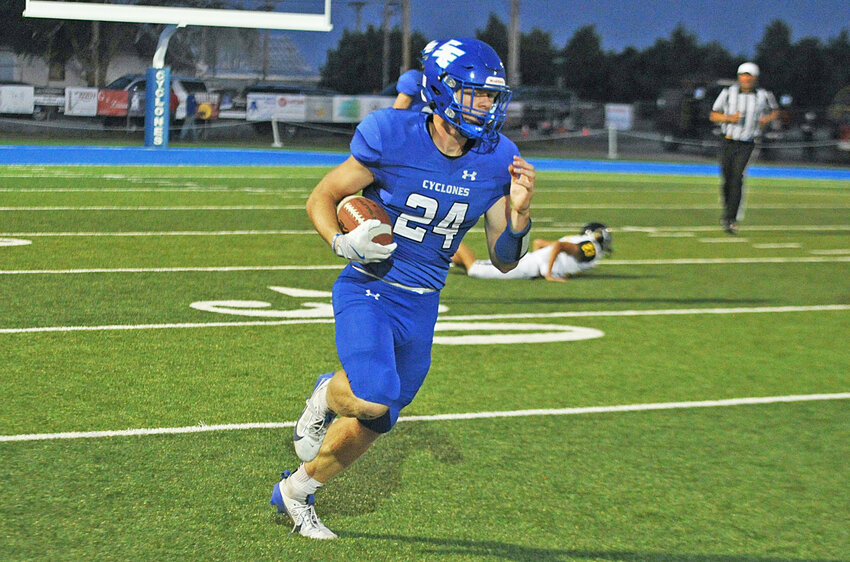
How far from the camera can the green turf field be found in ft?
12.8

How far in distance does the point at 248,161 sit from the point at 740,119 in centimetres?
1306

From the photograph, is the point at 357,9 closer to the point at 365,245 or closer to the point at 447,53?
the point at 447,53

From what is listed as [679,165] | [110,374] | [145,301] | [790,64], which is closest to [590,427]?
[110,374]

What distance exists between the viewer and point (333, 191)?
3.93 metres

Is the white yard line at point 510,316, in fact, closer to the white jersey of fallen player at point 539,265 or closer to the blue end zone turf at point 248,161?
the white jersey of fallen player at point 539,265

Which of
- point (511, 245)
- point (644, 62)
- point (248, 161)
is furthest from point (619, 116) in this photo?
point (644, 62)

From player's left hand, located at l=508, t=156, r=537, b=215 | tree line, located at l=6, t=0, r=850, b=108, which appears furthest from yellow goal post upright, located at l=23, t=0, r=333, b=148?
player's left hand, located at l=508, t=156, r=537, b=215

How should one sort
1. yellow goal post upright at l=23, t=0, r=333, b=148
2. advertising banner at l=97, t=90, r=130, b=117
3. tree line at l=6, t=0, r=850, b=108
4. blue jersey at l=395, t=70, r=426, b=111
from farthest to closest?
1. tree line at l=6, t=0, r=850, b=108
2. advertising banner at l=97, t=90, r=130, b=117
3. yellow goal post upright at l=23, t=0, r=333, b=148
4. blue jersey at l=395, t=70, r=426, b=111

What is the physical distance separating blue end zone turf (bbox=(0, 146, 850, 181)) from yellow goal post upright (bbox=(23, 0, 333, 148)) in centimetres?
81

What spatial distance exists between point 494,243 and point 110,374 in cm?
263

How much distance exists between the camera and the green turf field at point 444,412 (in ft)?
12.8

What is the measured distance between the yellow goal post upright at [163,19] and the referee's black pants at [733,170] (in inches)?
442

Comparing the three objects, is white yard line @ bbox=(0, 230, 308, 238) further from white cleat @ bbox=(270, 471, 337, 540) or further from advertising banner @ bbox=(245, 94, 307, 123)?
advertising banner @ bbox=(245, 94, 307, 123)

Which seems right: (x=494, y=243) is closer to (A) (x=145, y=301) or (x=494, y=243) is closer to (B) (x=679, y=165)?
(A) (x=145, y=301)
